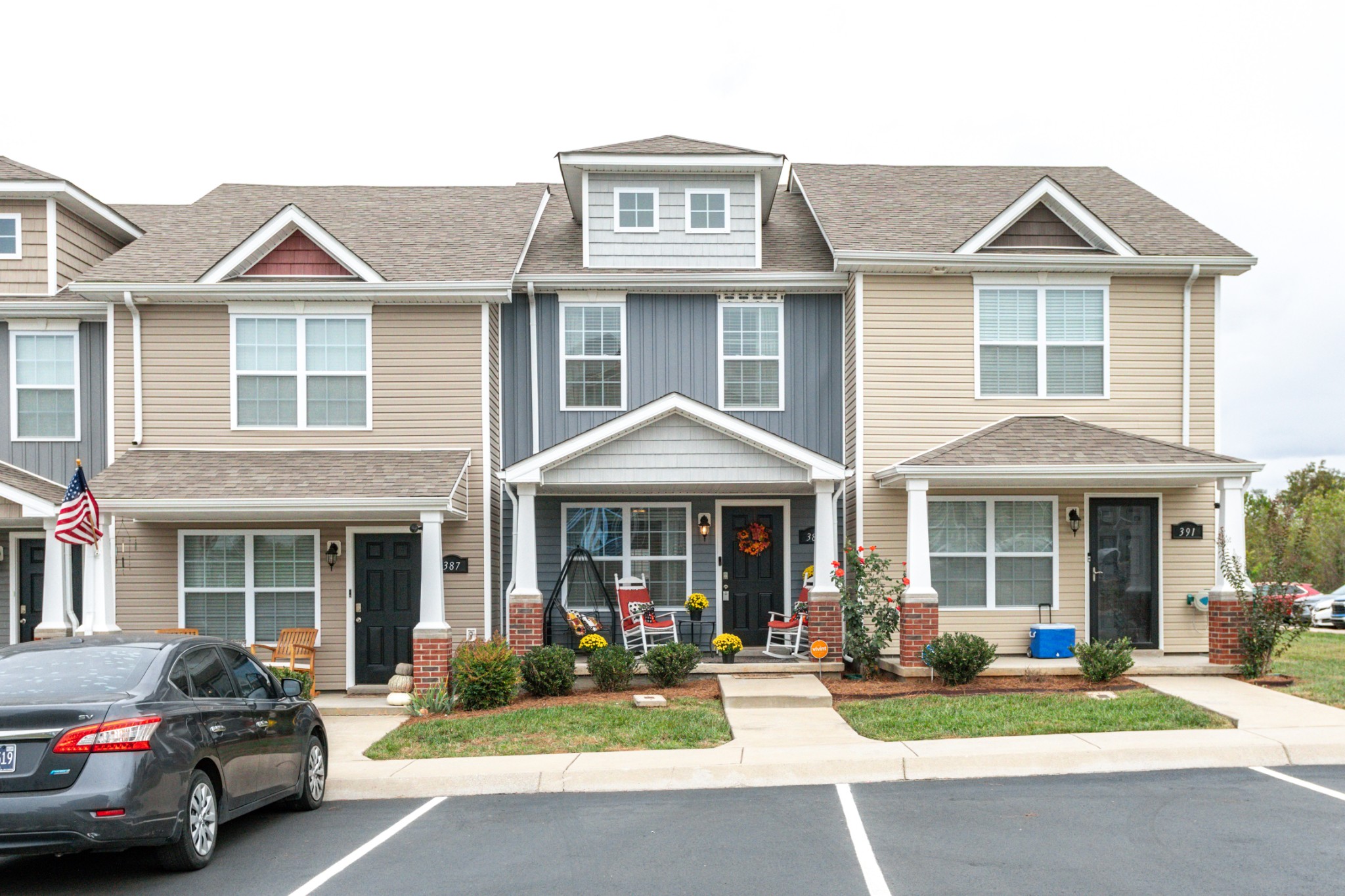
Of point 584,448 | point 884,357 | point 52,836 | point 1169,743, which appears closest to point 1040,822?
point 1169,743

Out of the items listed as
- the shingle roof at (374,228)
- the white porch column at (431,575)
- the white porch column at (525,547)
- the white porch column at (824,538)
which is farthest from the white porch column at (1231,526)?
the shingle roof at (374,228)

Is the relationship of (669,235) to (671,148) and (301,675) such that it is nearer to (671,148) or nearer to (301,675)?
(671,148)

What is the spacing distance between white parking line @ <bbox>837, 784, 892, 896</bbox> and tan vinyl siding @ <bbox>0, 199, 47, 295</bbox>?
13626 mm

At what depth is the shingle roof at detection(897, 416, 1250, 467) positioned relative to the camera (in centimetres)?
1409

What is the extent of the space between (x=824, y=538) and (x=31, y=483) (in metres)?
10.8

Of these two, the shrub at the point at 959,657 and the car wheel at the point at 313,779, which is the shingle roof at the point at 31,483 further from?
the shrub at the point at 959,657

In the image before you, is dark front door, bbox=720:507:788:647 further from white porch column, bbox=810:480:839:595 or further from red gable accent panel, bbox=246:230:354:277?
red gable accent panel, bbox=246:230:354:277

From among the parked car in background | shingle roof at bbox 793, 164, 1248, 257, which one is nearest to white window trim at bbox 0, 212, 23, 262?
Result: the parked car in background

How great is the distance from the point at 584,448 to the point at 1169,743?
7494 millimetres

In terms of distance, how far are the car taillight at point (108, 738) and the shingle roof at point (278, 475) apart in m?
7.28

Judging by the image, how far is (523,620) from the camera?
45.2 ft

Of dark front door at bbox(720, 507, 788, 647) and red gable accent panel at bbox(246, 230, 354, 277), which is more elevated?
red gable accent panel at bbox(246, 230, 354, 277)

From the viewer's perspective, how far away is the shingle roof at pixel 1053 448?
14.1m

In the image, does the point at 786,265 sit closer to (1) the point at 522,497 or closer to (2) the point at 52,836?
(1) the point at 522,497
